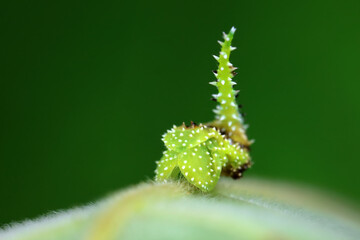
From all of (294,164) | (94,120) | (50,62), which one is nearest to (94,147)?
(94,120)

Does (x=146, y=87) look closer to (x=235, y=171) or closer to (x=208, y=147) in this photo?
(x=235, y=171)

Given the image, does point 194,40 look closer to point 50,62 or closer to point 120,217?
point 50,62

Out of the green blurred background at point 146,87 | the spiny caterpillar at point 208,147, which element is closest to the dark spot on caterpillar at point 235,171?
the spiny caterpillar at point 208,147

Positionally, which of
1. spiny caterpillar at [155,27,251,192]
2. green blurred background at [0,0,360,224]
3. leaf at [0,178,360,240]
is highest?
green blurred background at [0,0,360,224]

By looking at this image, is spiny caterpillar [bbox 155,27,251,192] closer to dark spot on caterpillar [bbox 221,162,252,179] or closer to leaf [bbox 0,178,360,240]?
dark spot on caterpillar [bbox 221,162,252,179]

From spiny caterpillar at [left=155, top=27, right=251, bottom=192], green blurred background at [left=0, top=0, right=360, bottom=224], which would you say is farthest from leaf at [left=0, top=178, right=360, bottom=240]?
green blurred background at [left=0, top=0, right=360, bottom=224]

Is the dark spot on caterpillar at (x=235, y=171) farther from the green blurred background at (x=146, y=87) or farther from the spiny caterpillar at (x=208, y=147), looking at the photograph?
the green blurred background at (x=146, y=87)

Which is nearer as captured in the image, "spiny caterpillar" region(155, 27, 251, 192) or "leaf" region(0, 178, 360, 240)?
"leaf" region(0, 178, 360, 240)
